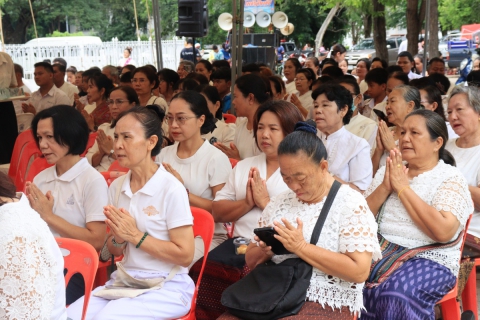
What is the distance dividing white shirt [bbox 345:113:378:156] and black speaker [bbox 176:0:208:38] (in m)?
6.09

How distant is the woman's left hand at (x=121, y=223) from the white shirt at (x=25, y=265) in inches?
28.2

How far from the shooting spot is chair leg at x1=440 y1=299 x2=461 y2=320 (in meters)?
3.36

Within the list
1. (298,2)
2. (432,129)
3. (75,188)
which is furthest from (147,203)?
(298,2)

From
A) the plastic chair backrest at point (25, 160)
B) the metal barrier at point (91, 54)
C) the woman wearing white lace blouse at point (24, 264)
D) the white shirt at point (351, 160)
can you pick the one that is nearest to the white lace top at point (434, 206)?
the white shirt at point (351, 160)

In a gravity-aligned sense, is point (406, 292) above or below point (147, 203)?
below

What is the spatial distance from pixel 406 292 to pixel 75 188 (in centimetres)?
165

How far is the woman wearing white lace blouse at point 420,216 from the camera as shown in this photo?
3.09m

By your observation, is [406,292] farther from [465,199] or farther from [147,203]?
[147,203]

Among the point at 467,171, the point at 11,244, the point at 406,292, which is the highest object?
the point at 11,244

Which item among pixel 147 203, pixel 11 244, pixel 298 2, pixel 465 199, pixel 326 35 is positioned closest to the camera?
pixel 11 244

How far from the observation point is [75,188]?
3297 mm

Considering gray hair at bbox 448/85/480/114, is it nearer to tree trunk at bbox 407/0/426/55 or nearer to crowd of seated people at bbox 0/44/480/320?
crowd of seated people at bbox 0/44/480/320

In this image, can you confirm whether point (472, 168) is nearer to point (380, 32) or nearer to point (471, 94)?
point (471, 94)

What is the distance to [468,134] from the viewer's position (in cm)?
408
